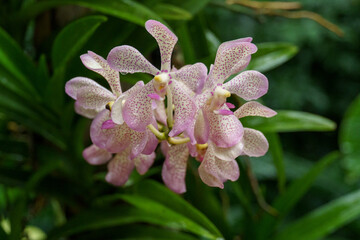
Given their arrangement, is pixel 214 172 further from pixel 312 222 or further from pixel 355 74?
pixel 355 74

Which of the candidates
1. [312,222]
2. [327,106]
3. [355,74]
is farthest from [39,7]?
[355,74]

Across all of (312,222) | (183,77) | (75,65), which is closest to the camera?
(183,77)

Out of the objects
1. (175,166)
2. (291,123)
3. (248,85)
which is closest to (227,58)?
(248,85)

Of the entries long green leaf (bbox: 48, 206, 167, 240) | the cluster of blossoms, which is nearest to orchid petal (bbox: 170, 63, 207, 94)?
the cluster of blossoms

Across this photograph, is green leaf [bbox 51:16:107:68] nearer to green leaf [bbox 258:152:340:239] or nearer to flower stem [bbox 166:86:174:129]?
flower stem [bbox 166:86:174:129]

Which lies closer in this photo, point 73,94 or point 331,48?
point 73,94

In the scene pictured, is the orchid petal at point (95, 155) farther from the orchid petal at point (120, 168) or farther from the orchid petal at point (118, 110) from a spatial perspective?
the orchid petal at point (118, 110)

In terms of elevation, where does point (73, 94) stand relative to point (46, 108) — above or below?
above
